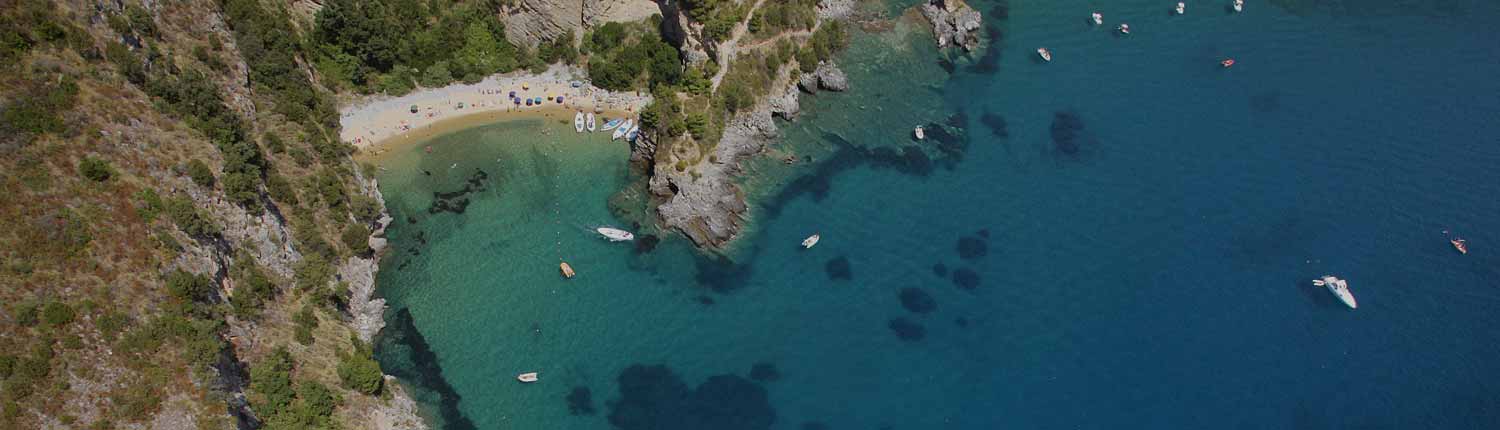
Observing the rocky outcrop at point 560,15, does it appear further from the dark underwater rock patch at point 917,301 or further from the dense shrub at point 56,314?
the dense shrub at point 56,314

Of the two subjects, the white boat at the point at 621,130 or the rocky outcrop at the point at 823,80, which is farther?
the rocky outcrop at the point at 823,80

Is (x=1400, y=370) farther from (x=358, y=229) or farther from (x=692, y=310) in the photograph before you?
(x=358, y=229)

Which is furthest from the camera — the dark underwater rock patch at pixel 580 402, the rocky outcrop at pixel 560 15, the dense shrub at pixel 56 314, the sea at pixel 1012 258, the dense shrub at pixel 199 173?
the rocky outcrop at pixel 560 15

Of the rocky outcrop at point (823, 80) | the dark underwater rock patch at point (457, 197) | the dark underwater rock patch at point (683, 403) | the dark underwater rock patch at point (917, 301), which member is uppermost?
the rocky outcrop at point (823, 80)

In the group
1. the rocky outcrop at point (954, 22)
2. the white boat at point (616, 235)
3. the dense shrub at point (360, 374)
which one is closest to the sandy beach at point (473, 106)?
the white boat at point (616, 235)

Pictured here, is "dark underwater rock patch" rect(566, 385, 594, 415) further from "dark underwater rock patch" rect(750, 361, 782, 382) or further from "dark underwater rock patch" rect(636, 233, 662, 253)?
"dark underwater rock patch" rect(636, 233, 662, 253)

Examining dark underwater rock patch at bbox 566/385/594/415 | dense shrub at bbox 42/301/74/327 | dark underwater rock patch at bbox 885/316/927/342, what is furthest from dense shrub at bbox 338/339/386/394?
dark underwater rock patch at bbox 885/316/927/342

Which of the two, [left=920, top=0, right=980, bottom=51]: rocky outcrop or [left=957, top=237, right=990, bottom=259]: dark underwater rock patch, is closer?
[left=957, top=237, right=990, bottom=259]: dark underwater rock patch
